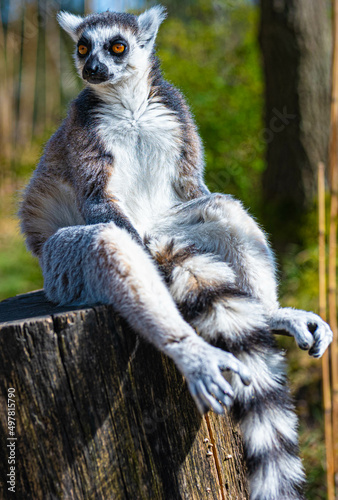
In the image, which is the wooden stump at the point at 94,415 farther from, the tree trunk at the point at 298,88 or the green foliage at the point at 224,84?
the tree trunk at the point at 298,88

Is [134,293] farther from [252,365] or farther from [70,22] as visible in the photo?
[70,22]

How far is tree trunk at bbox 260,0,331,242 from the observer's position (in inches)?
216

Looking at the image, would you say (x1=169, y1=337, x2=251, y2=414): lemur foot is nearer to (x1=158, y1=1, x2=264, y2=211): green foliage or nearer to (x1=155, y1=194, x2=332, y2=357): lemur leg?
(x1=155, y1=194, x2=332, y2=357): lemur leg

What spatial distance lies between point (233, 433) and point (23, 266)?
6507 millimetres

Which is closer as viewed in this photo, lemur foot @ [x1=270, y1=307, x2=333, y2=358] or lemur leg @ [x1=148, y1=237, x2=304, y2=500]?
lemur leg @ [x1=148, y1=237, x2=304, y2=500]

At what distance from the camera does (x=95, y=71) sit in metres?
2.52

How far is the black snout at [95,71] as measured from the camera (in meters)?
2.52

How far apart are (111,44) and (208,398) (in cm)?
189

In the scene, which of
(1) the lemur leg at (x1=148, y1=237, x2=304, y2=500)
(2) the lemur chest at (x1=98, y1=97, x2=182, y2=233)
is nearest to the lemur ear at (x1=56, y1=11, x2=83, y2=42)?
(2) the lemur chest at (x1=98, y1=97, x2=182, y2=233)

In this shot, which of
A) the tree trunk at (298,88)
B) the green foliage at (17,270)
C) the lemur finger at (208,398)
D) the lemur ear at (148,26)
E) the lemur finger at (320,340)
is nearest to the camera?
the lemur finger at (208,398)

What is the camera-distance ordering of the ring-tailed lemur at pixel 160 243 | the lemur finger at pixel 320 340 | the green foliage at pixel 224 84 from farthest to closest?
the green foliage at pixel 224 84 → the lemur finger at pixel 320 340 → the ring-tailed lemur at pixel 160 243

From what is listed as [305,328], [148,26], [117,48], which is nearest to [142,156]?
[117,48]

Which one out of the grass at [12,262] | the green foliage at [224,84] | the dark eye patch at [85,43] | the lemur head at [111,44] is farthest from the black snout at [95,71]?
the grass at [12,262]

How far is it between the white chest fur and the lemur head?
116 mm
